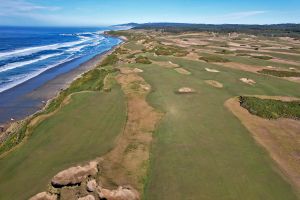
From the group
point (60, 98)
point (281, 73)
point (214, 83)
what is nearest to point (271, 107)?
point (214, 83)

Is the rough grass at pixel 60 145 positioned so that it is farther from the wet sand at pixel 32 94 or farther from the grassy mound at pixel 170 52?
the grassy mound at pixel 170 52

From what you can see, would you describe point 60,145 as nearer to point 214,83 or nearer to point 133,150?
point 133,150

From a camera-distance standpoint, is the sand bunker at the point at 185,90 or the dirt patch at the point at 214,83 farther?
the dirt patch at the point at 214,83

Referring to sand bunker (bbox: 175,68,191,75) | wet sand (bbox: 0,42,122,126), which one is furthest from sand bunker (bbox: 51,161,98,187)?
sand bunker (bbox: 175,68,191,75)

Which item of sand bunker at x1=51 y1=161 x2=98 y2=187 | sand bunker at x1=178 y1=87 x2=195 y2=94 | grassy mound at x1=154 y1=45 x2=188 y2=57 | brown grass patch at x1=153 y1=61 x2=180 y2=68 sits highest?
sand bunker at x1=178 y1=87 x2=195 y2=94

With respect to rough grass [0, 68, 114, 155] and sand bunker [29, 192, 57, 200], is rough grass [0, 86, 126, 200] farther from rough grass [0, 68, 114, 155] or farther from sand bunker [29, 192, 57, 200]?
rough grass [0, 68, 114, 155]

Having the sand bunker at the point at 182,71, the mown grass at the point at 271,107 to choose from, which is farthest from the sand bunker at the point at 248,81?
the mown grass at the point at 271,107

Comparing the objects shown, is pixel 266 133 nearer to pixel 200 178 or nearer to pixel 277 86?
pixel 200 178
